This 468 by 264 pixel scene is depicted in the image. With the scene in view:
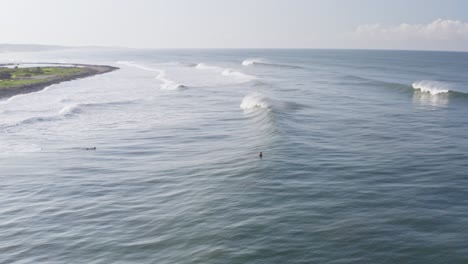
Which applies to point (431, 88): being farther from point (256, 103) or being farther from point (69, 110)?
point (69, 110)

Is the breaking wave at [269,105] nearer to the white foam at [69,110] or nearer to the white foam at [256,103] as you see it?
the white foam at [256,103]

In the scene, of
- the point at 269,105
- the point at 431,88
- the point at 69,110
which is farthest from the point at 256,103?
the point at 431,88

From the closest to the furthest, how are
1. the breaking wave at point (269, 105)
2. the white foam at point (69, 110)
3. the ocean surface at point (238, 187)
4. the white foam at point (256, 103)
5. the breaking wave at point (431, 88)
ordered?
the ocean surface at point (238, 187) → the breaking wave at point (269, 105) → the white foam at point (256, 103) → the white foam at point (69, 110) → the breaking wave at point (431, 88)

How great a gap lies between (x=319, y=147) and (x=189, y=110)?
28.9 metres

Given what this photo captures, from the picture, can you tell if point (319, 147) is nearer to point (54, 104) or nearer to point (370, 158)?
point (370, 158)

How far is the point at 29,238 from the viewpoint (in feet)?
79.3

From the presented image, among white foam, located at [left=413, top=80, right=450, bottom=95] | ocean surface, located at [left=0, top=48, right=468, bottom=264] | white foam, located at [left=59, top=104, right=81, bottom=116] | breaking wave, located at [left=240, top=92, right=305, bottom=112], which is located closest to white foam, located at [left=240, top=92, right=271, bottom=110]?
breaking wave, located at [left=240, top=92, right=305, bottom=112]

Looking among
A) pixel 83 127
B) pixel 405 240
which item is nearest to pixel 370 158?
pixel 405 240

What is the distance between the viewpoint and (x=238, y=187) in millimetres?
30500

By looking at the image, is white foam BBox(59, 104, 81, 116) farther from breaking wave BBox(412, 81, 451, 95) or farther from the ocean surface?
breaking wave BBox(412, 81, 451, 95)

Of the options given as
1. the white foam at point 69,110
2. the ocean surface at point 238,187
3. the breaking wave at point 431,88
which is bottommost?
the ocean surface at point 238,187

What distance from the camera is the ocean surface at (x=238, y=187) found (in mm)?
21859

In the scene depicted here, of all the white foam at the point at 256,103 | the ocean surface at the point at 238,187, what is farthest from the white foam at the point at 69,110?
the white foam at the point at 256,103

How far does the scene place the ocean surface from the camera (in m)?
21.9
